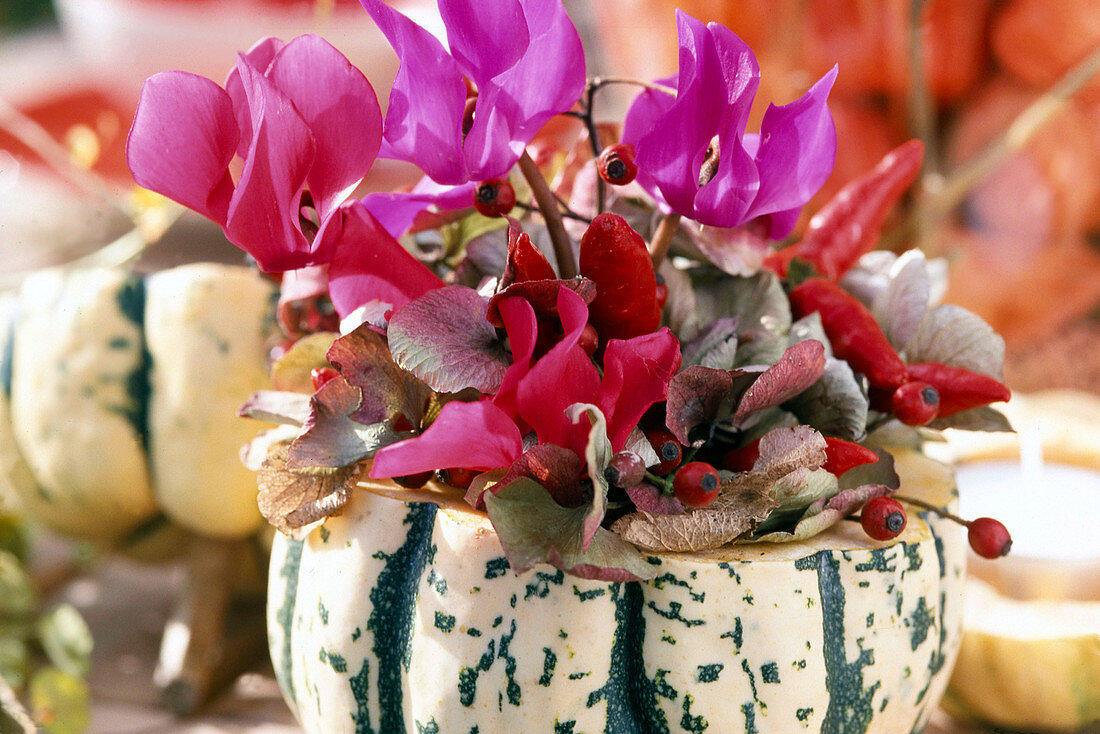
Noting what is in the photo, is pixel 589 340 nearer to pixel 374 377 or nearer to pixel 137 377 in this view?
pixel 374 377

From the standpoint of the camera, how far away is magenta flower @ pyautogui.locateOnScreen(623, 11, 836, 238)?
266 millimetres

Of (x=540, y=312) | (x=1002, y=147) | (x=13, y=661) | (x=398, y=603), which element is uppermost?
(x=1002, y=147)

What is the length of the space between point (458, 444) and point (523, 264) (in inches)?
2.1

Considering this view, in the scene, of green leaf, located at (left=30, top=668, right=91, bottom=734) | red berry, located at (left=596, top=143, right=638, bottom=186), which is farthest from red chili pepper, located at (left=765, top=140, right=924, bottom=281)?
green leaf, located at (left=30, top=668, right=91, bottom=734)

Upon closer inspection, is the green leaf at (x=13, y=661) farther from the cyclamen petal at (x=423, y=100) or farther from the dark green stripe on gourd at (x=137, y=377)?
the cyclamen petal at (x=423, y=100)

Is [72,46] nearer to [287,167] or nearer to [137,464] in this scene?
[137,464]

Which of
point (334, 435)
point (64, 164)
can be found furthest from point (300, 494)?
point (64, 164)

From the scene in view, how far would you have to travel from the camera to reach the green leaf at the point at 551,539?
244 millimetres

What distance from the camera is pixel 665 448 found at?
0.89 ft

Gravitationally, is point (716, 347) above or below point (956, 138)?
below

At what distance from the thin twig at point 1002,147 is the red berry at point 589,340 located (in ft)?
1.67

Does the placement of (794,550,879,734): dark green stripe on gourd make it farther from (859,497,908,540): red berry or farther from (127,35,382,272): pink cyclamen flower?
(127,35,382,272): pink cyclamen flower

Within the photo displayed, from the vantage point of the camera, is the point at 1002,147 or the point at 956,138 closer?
the point at 1002,147

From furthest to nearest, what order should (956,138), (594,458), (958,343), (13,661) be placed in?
(956,138) → (13,661) → (958,343) → (594,458)
